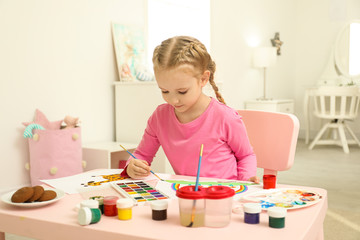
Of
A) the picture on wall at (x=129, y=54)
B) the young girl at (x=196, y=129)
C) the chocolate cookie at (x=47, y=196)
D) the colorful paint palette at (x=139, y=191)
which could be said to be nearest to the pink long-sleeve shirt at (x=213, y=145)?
the young girl at (x=196, y=129)

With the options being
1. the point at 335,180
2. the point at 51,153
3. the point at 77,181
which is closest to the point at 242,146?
the point at 77,181

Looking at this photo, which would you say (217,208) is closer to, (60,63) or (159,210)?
(159,210)

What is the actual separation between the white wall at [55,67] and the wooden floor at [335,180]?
2.41 ft

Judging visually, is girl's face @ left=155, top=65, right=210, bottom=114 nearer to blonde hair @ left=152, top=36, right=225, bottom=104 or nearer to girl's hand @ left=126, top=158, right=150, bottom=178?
blonde hair @ left=152, top=36, right=225, bottom=104

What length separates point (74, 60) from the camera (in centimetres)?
285

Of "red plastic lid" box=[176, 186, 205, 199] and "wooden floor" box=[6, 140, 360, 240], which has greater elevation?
"red plastic lid" box=[176, 186, 205, 199]

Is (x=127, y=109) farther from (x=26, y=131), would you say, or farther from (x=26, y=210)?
(x=26, y=210)

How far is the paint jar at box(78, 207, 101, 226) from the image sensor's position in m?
0.67

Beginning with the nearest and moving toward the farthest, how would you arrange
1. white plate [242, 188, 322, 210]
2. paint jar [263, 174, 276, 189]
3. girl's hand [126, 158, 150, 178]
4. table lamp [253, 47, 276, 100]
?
white plate [242, 188, 322, 210] < paint jar [263, 174, 276, 189] < girl's hand [126, 158, 150, 178] < table lamp [253, 47, 276, 100]

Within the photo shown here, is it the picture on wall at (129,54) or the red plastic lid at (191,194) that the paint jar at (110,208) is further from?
the picture on wall at (129,54)

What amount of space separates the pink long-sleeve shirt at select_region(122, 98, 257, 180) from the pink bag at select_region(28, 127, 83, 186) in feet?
4.65

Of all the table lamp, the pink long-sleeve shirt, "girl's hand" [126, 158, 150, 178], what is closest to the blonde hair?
the pink long-sleeve shirt

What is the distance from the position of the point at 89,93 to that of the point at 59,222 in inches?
93.1

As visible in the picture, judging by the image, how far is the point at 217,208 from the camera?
2.14 ft
